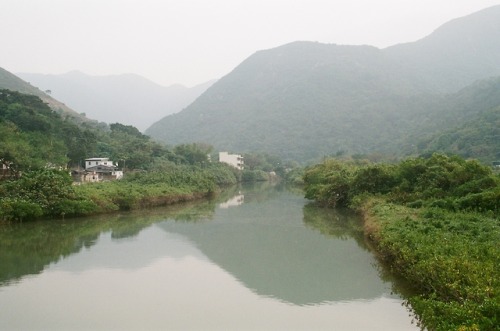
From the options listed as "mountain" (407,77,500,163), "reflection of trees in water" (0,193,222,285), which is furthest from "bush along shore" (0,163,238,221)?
"mountain" (407,77,500,163)

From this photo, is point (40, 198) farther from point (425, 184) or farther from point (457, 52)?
point (457, 52)

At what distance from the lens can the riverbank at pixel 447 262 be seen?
719 cm

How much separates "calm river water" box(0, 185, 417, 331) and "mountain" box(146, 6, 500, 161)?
70.0 metres

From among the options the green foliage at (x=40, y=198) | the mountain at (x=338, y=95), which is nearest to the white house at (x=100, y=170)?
the green foliage at (x=40, y=198)

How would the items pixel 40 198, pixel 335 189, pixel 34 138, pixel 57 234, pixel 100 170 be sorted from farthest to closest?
pixel 100 170, pixel 34 138, pixel 335 189, pixel 40 198, pixel 57 234

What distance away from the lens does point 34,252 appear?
684 inches

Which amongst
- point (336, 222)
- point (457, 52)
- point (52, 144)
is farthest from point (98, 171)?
point (457, 52)

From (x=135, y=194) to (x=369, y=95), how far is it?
3840 inches

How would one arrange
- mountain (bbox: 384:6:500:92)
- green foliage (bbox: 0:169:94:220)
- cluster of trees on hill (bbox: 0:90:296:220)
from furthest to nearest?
mountain (bbox: 384:6:500:92) < cluster of trees on hill (bbox: 0:90:296:220) < green foliage (bbox: 0:169:94:220)

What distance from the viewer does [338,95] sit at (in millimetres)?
122812

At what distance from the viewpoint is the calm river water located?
1030 centimetres

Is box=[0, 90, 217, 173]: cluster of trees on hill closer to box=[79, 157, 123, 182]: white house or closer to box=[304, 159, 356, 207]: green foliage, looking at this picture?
box=[79, 157, 123, 182]: white house

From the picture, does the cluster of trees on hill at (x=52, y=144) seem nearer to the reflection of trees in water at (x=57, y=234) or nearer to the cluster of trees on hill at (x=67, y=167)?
the cluster of trees on hill at (x=67, y=167)

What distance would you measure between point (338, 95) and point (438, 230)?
11164cm
